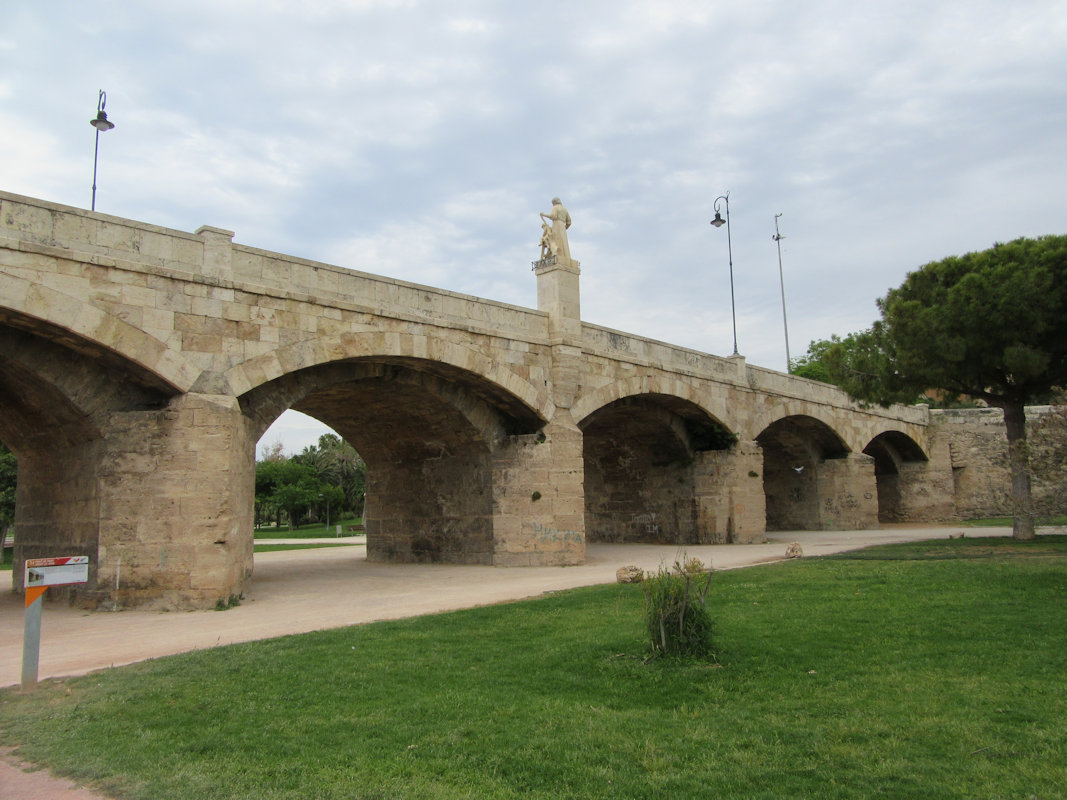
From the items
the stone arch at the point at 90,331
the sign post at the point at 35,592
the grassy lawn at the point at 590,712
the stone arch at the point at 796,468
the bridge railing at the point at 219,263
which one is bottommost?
the grassy lawn at the point at 590,712

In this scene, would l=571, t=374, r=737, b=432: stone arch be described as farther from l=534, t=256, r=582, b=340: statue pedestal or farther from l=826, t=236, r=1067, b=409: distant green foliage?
A: l=826, t=236, r=1067, b=409: distant green foliage

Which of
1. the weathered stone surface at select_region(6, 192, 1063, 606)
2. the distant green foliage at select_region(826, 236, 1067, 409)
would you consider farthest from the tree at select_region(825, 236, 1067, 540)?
the weathered stone surface at select_region(6, 192, 1063, 606)

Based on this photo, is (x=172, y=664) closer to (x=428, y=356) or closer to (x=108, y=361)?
(x=108, y=361)

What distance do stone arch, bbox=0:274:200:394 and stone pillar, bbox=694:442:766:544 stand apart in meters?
14.1

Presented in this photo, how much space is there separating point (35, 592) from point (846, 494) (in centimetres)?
2483

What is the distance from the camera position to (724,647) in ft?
20.5

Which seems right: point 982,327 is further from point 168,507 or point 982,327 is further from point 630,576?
point 168,507

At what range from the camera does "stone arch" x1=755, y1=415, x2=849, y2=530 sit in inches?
1025

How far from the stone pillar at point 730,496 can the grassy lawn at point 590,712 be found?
12692 millimetres

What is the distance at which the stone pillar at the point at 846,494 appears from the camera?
86.5ft

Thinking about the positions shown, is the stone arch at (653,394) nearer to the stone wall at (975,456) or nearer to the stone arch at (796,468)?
the stone arch at (796,468)

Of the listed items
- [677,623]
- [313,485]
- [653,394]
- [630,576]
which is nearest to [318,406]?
[653,394]

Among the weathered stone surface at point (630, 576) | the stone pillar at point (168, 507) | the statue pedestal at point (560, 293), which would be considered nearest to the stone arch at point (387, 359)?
the stone pillar at point (168, 507)

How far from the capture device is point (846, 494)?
26.4 metres
